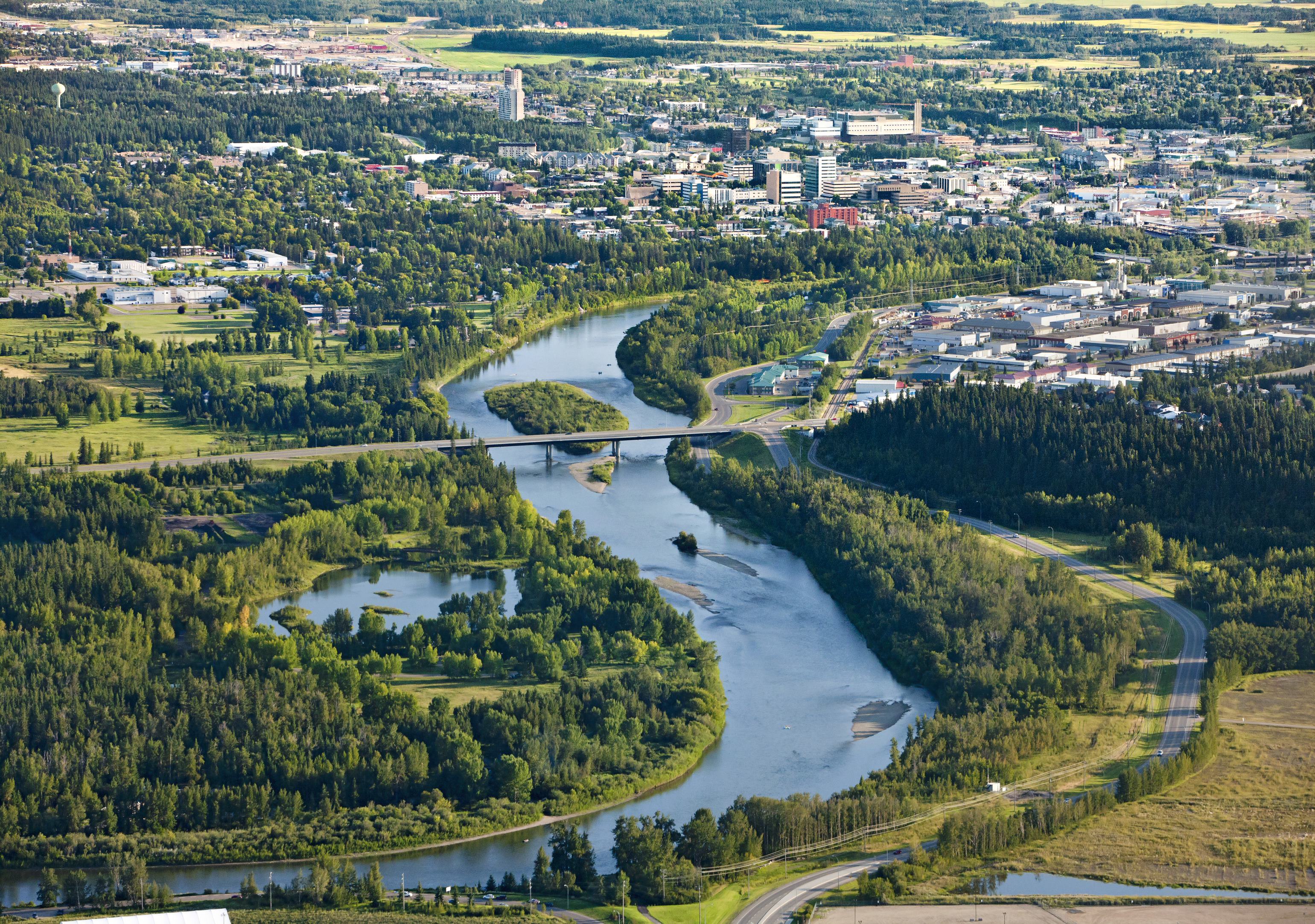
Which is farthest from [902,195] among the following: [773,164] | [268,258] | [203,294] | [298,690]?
[298,690]

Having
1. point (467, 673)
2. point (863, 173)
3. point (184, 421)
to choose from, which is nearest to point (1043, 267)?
point (863, 173)

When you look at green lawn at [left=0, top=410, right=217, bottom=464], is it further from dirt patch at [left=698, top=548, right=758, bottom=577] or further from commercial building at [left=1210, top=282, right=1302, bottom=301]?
commercial building at [left=1210, top=282, right=1302, bottom=301]

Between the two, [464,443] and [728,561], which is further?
[464,443]

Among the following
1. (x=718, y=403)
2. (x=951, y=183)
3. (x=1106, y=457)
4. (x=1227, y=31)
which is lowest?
(x=718, y=403)

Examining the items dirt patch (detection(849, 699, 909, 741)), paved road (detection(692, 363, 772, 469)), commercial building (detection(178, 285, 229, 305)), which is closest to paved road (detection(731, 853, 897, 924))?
dirt patch (detection(849, 699, 909, 741))

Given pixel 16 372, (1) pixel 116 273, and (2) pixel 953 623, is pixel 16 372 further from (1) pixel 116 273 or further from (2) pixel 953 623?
(2) pixel 953 623

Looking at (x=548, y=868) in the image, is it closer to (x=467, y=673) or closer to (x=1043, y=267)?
(x=467, y=673)

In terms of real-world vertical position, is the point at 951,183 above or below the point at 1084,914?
above
